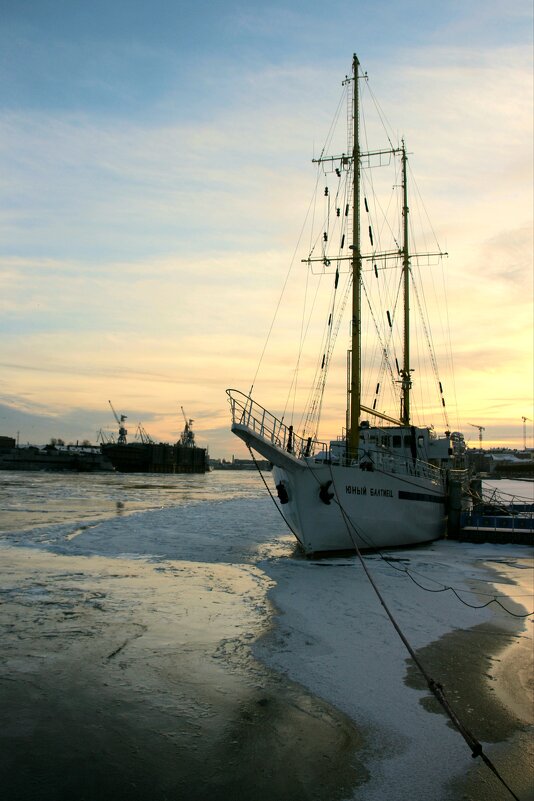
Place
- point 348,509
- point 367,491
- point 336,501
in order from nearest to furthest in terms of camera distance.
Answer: point 336,501 → point 348,509 → point 367,491

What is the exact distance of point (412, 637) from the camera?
10344 mm

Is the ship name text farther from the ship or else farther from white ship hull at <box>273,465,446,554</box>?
the ship

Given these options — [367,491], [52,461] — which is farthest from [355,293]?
[52,461]

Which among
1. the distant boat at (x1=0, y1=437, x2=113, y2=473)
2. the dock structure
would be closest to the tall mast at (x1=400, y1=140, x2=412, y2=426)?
the dock structure

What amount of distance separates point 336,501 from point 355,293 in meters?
9.03

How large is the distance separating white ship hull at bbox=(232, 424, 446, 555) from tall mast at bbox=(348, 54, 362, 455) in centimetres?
207

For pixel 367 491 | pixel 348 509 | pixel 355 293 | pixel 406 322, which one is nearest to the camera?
pixel 348 509

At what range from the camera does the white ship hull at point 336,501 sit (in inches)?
763

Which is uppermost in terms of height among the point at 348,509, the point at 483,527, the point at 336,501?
the point at 336,501

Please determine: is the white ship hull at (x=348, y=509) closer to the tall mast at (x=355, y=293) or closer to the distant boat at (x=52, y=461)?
the tall mast at (x=355, y=293)

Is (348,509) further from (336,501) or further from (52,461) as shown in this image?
(52,461)

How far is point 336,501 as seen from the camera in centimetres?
1966

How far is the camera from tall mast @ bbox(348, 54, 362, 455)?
2314 centimetres

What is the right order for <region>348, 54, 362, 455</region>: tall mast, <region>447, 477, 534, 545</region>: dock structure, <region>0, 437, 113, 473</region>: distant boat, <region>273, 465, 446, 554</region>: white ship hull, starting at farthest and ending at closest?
<region>0, 437, 113, 473</region>: distant boat
<region>447, 477, 534, 545</region>: dock structure
<region>348, 54, 362, 455</region>: tall mast
<region>273, 465, 446, 554</region>: white ship hull
